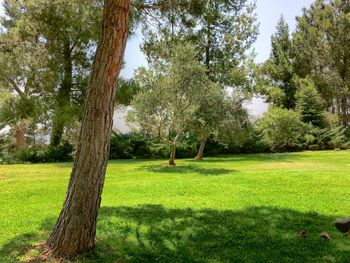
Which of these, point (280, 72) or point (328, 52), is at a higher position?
point (328, 52)

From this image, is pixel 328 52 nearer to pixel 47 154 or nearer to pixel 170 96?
pixel 170 96

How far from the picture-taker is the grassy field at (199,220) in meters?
3.89

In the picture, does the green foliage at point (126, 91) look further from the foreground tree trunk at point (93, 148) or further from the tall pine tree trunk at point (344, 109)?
the tall pine tree trunk at point (344, 109)

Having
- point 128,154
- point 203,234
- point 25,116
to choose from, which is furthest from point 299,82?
point 203,234

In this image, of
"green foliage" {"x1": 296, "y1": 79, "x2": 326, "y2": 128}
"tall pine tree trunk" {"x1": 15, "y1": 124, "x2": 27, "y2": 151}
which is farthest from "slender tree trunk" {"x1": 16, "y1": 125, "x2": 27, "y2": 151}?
"green foliage" {"x1": 296, "y1": 79, "x2": 326, "y2": 128}

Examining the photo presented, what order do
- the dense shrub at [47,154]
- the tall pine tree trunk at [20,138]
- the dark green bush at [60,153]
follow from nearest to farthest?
the dense shrub at [47,154] → the dark green bush at [60,153] → the tall pine tree trunk at [20,138]

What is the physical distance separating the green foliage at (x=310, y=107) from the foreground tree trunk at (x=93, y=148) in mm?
24481

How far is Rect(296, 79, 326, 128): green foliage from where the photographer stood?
25.9 metres

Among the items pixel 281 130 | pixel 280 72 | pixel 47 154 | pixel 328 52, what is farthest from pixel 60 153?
pixel 328 52

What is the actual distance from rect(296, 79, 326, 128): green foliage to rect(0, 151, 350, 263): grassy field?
1839cm

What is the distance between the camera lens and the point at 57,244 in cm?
381

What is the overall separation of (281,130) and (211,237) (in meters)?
19.9

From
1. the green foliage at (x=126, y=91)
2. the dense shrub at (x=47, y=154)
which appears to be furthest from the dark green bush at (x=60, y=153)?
the green foliage at (x=126, y=91)

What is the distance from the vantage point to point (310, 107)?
26438 millimetres
